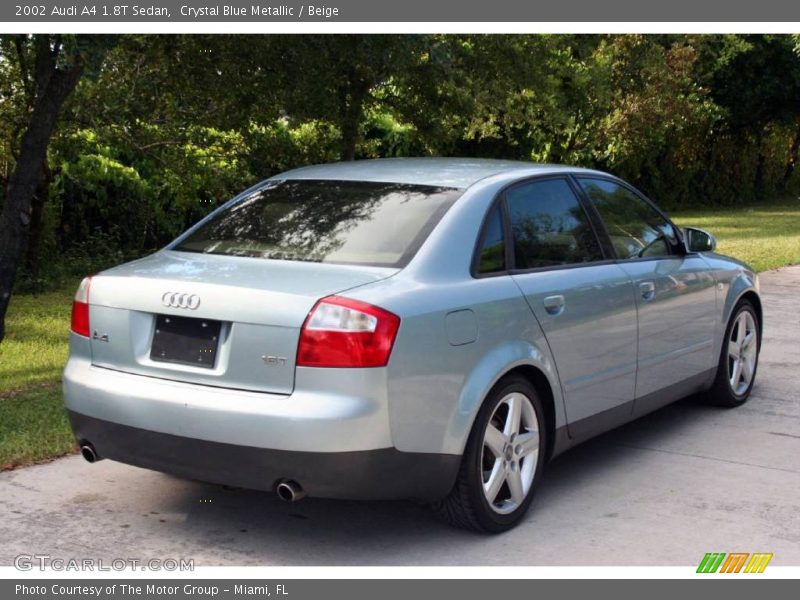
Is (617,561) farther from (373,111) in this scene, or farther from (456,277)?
(373,111)

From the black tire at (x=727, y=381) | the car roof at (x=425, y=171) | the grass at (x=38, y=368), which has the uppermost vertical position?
the car roof at (x=425, y=171)

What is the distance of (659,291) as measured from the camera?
257 inches

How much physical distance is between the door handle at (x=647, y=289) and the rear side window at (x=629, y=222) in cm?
18

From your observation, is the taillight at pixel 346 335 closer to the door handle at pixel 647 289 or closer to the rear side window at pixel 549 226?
the rear side window at pixel 549 226

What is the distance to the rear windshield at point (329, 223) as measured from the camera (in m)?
5.18

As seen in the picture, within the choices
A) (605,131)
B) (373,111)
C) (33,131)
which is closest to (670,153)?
(605,131)

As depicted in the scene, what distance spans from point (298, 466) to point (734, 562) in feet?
6.09

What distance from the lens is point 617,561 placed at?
4.87m

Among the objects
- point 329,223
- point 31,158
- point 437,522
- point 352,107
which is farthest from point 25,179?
point 437,522

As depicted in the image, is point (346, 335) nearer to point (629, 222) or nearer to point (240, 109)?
point (629, 222)

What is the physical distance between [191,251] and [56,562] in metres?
1.57

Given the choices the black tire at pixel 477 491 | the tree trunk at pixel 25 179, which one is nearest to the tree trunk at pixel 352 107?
the tree trunk at pixel 25 179

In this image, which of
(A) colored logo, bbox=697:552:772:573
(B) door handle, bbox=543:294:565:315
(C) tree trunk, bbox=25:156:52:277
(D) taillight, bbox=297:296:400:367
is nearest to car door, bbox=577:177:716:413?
(B) door handle, bbox=543:294:565:315

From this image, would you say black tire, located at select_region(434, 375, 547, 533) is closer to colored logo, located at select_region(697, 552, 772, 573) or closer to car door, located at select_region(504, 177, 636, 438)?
car door, located at select_region(504, 177, 636, 438)
